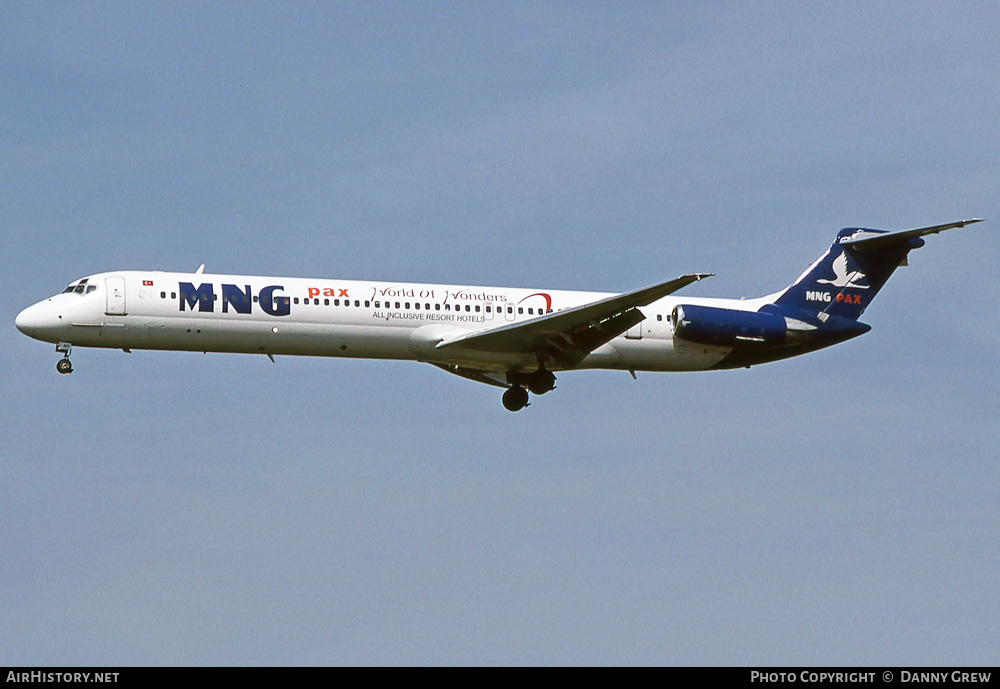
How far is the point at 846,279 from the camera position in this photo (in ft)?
139

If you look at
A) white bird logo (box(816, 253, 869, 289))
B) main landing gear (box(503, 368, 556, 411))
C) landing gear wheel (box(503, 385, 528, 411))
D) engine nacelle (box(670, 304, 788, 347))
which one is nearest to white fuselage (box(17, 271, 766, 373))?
main landing gear (box(503, 368, 556, 411))

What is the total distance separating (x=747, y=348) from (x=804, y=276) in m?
3.44

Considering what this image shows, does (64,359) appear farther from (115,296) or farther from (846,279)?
(846,279)

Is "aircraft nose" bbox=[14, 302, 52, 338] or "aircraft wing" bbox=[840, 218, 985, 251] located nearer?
"aircraft nose" bbox=[14, 302, 52, 338]

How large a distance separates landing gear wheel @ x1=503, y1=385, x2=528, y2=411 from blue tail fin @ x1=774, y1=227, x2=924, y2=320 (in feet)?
26.1

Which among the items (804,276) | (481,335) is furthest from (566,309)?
(804,276)

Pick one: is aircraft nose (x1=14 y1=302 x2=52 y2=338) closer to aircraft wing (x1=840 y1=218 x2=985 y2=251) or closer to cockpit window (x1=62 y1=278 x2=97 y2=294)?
cockpit window (x1=62 y1=278 x2=97 y2=294)

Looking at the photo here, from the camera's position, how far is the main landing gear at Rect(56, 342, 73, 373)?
1475 inches

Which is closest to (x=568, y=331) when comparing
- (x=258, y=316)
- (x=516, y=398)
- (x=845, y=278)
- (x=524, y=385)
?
(x=524, y=385)

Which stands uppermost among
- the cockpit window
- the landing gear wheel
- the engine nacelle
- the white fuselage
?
the cockpit window

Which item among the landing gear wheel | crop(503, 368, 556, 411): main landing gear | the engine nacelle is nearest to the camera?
the engine nacelle
